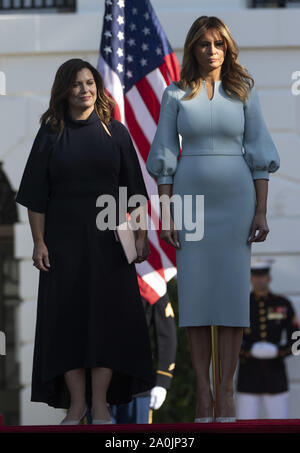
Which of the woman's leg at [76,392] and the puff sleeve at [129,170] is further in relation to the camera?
the puff sleeve at [129,170]

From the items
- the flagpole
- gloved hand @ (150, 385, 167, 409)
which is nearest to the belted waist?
the flagpole

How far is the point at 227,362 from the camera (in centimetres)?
414

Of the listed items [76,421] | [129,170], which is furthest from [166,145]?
[76,421]

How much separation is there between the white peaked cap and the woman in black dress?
336 centimetres

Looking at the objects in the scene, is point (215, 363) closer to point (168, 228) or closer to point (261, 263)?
point (168, 228)

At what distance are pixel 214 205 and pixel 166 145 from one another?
0.30 m

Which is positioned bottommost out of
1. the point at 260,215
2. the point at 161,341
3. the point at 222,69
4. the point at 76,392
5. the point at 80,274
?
the point at 161,341

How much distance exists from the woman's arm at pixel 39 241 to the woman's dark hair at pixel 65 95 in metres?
0.34

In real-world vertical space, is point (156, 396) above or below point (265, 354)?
above

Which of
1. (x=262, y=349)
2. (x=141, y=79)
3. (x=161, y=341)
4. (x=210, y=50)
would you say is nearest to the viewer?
(x=210, y=50)

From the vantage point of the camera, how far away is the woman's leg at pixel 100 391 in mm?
4074

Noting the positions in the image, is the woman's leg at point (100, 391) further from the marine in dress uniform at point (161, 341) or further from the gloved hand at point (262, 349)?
the gloved hand at point (262, 349)

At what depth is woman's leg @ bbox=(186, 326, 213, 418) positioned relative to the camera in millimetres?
4074

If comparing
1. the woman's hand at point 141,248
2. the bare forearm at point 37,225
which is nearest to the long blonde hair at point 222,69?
the woman's hand at point 141,248
